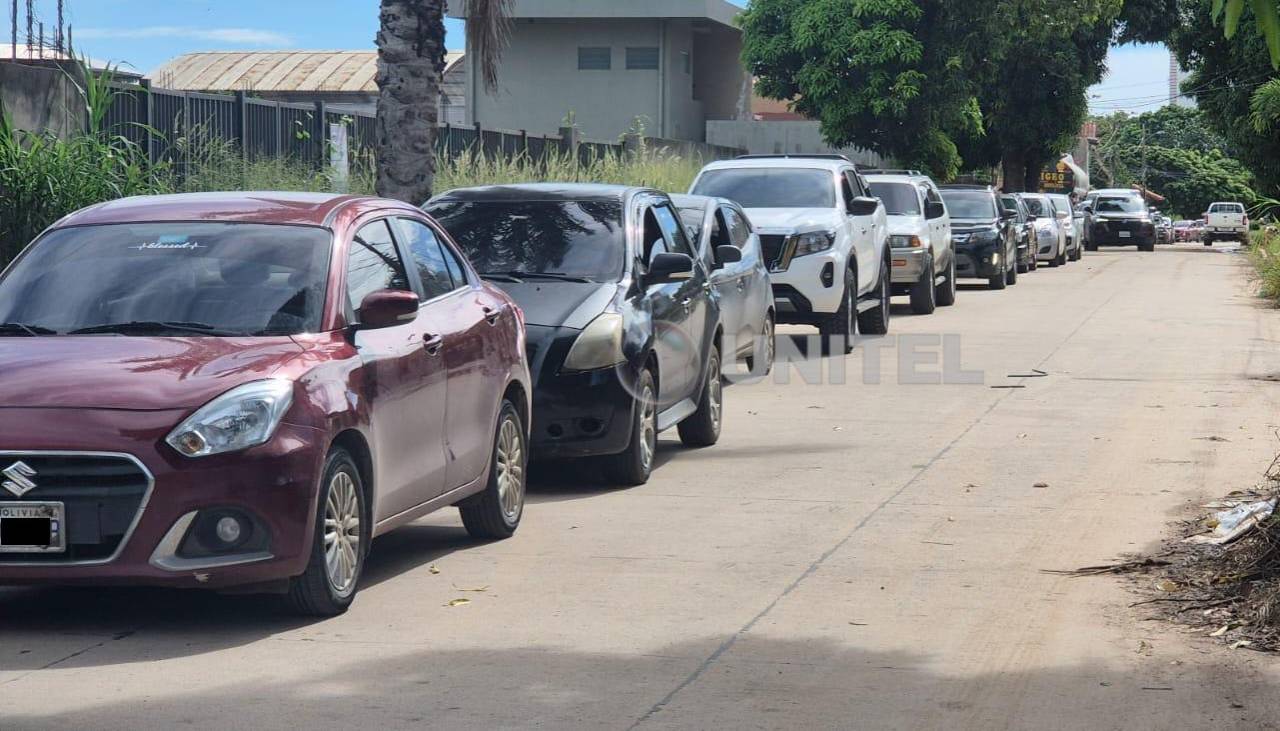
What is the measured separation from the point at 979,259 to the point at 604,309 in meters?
22.7

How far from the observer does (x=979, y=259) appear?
3206cm

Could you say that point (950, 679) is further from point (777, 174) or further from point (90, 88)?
point (777, 174)

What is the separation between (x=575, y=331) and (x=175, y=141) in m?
8.98

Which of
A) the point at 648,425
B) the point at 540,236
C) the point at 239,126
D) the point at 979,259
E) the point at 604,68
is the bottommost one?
the point at 648,425

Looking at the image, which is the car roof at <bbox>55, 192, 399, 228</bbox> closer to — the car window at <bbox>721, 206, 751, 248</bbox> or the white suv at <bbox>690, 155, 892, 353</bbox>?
the car window at <bbox>721, 206, 751, 248</bbox>

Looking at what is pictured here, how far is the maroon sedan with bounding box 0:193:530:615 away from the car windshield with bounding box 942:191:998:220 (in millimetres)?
24863

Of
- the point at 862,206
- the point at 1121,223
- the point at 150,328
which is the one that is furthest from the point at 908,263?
the point at 1121,223

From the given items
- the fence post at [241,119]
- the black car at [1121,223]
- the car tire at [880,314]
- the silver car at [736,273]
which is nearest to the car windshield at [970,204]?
the car tire at [880,314]

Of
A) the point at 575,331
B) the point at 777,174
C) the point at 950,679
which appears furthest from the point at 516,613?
the point at 777,174

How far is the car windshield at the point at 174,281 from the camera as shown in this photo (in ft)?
24.0

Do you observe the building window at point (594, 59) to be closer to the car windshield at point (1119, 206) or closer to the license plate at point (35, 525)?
the car windshield at point (1119, 206)

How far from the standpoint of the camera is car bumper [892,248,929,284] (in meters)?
25.2

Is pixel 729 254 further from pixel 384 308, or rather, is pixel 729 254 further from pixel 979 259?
pixel 979 259

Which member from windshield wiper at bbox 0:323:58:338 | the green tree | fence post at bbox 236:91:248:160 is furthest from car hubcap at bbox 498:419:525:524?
the green tree
